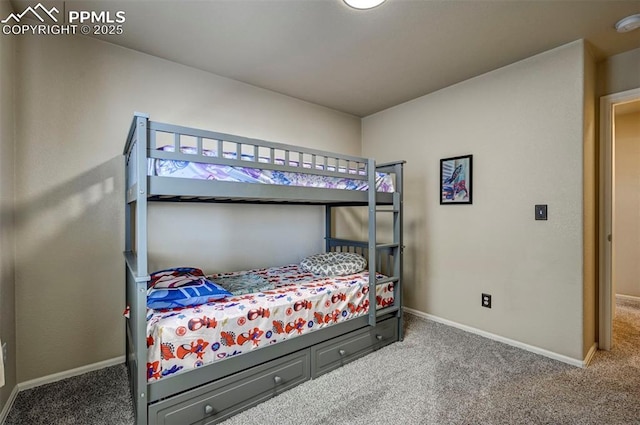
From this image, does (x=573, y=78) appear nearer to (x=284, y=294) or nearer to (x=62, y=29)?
(x=284, y=294)

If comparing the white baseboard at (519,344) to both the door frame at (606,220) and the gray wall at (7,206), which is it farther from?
the gray wall at (7,206)

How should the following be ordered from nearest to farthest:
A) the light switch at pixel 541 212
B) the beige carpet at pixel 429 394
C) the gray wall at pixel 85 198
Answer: the beige carpet at pixel 429 394, the gray wall at pixel 85 198, the light switch at pixel 541 212

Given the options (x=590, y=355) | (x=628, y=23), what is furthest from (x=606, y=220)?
(x=628, y=23)

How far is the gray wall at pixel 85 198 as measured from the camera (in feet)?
6.35

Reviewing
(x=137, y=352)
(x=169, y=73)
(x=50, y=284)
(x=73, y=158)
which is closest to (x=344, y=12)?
(x=169, y=73)

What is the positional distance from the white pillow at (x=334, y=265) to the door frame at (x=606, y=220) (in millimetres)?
1981

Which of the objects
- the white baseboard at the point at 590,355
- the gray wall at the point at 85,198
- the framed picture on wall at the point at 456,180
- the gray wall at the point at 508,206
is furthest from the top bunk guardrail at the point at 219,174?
the white baseboard at the point at 590,355

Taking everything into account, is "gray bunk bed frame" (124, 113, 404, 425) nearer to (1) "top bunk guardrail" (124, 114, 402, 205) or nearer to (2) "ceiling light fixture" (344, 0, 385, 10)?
(1) "top bunk guardrail" (124, 114, 402, 205)

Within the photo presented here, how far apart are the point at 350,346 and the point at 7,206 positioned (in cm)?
242

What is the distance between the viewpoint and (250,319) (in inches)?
68.4

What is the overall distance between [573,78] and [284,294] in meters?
2.67

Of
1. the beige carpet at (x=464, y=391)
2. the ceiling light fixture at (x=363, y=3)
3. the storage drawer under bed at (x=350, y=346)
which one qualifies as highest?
the ceiling light fixture at (x=363, y=3)

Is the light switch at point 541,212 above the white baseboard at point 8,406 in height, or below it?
above

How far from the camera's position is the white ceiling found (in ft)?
5.95
